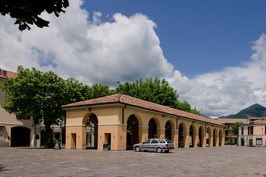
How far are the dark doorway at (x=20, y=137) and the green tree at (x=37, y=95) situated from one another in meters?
6.33

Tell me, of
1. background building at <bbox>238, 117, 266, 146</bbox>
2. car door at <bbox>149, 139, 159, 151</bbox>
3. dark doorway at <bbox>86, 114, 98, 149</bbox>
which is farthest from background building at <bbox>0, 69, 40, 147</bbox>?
background building at <bbox>238, 117, 266, 146</bbox>

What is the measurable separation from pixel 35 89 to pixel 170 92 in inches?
1064

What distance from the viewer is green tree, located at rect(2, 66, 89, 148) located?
130ft

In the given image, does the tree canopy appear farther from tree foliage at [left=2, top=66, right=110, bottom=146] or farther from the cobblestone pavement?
the cobblestone pavement

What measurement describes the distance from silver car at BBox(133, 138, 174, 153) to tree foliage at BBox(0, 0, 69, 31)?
28082mm

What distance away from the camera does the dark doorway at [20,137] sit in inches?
1845

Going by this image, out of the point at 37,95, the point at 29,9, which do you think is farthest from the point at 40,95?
the point at 29,9

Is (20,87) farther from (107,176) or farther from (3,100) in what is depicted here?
(107,176)

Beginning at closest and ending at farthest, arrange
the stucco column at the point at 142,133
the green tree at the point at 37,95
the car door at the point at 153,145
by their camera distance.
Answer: the car door at the point at 153,145, the stucco column at the point at 142,133, the green tree at the point at 37,95

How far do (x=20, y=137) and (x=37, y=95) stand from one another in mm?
11981

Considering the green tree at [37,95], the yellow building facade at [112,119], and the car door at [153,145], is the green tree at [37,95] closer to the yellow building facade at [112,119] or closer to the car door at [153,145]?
the yellow building facade at [112,119]

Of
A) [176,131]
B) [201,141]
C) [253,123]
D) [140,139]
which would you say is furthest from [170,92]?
[253,123]

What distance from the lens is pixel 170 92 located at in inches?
2346

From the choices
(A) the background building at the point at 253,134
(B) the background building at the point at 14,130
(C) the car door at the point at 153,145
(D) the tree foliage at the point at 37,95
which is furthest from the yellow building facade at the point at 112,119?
(A) the background building at the point at 253,134
